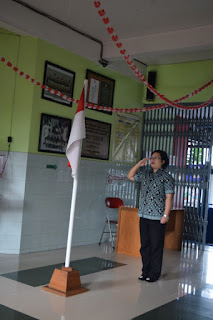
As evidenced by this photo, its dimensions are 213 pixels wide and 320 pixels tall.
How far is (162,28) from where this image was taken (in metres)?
6.12

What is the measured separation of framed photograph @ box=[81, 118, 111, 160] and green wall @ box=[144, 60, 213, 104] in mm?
1524

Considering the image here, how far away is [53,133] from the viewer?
20.1 feet

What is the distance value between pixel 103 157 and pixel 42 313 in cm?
419

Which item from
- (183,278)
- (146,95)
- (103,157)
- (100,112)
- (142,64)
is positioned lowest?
(183,278)

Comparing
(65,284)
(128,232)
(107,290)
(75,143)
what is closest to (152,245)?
(107,290)

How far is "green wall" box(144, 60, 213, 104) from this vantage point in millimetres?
7480

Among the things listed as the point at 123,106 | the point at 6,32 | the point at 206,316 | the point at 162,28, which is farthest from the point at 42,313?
the point at 123,106

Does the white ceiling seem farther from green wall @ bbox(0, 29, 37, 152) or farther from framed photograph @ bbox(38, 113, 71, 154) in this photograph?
framed photograph @ bbox(38, 113, 71, 154)

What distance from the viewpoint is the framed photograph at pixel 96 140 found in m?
6.85

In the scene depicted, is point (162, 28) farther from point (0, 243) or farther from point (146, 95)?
point (0, 243)

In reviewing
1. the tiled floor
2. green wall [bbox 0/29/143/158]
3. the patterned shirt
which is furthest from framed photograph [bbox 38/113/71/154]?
the patterned shirt

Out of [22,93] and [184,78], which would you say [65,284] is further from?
[184,78]

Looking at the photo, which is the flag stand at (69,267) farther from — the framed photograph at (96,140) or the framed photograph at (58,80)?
the framed photograph at (96,140)

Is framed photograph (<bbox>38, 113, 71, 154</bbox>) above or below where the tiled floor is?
above
